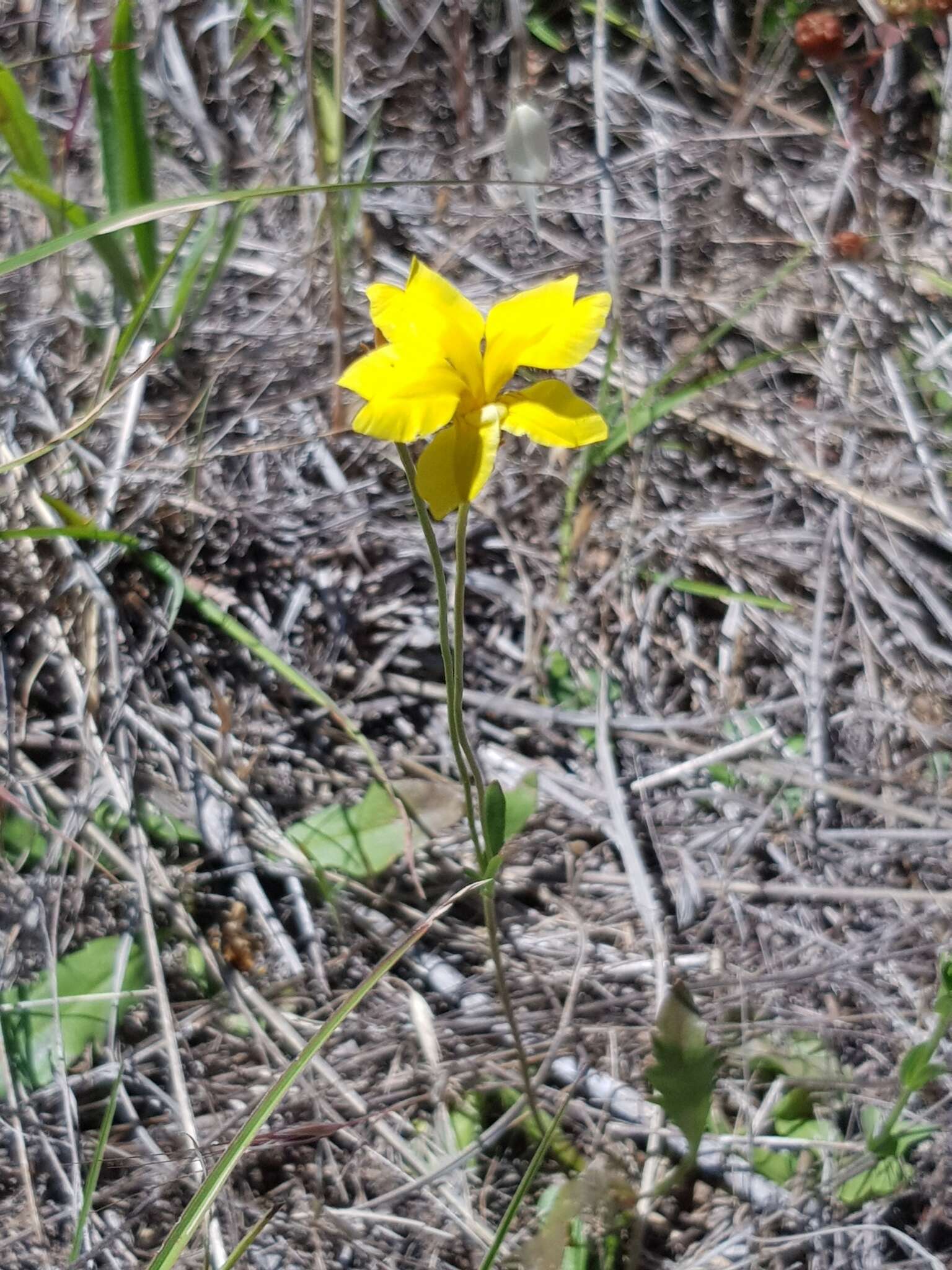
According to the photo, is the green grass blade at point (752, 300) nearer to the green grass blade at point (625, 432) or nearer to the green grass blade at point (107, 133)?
the green grass blade at point (625, 432)

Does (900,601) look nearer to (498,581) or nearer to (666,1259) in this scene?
(498,581)

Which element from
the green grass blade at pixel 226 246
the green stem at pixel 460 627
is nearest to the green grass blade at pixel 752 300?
the green grass blade at pixel 226 246

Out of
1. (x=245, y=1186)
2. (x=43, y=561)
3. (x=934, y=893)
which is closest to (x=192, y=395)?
(x=43, y=561)

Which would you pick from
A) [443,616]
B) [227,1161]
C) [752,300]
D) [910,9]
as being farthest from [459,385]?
[910,9]

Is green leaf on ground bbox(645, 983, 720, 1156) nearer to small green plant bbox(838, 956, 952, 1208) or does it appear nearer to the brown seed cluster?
small green plant bbox(838, 956, 952, 1208)

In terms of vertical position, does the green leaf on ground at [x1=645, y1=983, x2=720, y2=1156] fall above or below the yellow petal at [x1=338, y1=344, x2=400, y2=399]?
below

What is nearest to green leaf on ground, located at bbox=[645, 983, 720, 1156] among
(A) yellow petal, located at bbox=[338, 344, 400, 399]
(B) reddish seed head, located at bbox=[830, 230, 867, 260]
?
(A) yellow petal, located at bbox=[338, 344, 400, 399]

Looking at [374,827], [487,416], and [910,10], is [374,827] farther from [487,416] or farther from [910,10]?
[910,10]
